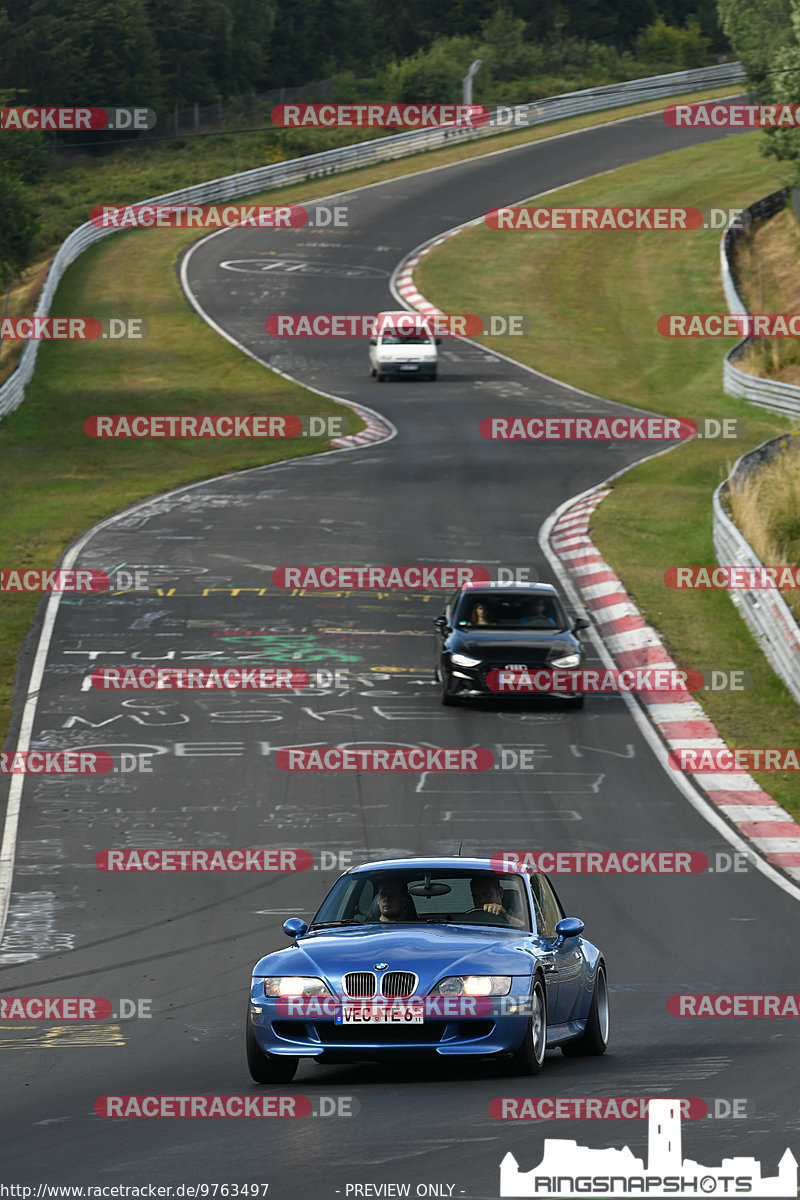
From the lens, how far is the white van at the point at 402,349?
49.5 meters

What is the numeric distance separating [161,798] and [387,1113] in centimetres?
1071

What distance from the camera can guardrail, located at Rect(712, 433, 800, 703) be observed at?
76.9ft

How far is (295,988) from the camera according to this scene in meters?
9.23

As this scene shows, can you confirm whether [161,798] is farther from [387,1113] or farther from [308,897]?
[387,1113]

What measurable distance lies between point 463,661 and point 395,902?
1294 centimetres

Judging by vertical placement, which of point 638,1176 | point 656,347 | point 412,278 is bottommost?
point 656,347

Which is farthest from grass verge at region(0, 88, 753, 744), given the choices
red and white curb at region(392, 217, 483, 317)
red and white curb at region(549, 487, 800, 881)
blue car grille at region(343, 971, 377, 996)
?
blue car grille at region(343, 971, 377, 996)

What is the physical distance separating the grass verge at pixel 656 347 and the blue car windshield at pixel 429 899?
30.9 feet

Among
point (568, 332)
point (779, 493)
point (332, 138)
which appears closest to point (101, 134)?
point (332, 138)

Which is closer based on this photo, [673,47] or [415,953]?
[415,953]
